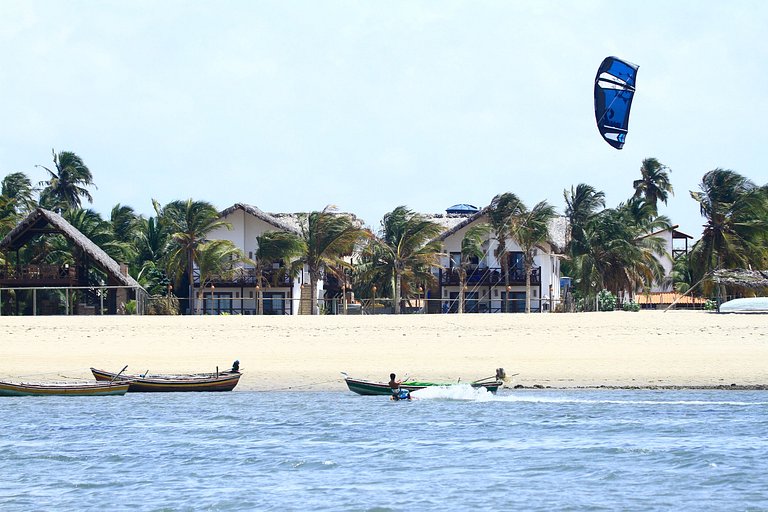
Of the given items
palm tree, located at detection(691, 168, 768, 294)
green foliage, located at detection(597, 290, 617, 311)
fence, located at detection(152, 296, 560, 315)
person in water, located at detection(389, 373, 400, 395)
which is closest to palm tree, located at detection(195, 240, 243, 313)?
fence, located at detection(152, 296, 560, 315)

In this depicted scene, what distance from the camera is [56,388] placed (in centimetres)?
2769

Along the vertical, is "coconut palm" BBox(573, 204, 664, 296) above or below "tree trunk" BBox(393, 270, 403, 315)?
above

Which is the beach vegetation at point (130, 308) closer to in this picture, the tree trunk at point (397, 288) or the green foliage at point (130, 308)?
the green foliage at point (130, 308)

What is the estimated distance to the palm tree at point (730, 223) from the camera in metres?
52.9

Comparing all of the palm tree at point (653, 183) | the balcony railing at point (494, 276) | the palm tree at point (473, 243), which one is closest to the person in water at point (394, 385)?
the palm tree at point (473, 243)

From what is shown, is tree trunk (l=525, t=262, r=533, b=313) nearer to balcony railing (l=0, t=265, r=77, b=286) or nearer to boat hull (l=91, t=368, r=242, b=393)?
A: balcony railing (l=0, t=265, r=77, b=286)

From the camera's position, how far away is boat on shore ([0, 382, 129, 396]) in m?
27.7

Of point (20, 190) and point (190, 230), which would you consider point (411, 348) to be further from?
point (20, 190)

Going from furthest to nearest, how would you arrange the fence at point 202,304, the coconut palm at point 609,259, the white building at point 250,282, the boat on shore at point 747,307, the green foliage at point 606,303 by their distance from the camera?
the white building at point 250,282, the coconut palm at point 609,259, the green foliage at point 606,303, the fence at point 202,304, the boat on shore at point 747,307

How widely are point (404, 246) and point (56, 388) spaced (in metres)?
27.1

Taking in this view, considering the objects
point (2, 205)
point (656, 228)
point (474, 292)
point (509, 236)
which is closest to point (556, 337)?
point (509, 236)

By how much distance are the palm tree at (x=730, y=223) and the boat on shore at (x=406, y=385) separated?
28858 millimetres

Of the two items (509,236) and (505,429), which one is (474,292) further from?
(505,429)

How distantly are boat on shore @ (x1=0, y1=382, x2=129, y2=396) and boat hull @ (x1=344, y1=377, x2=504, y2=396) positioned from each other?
5.53 meters
